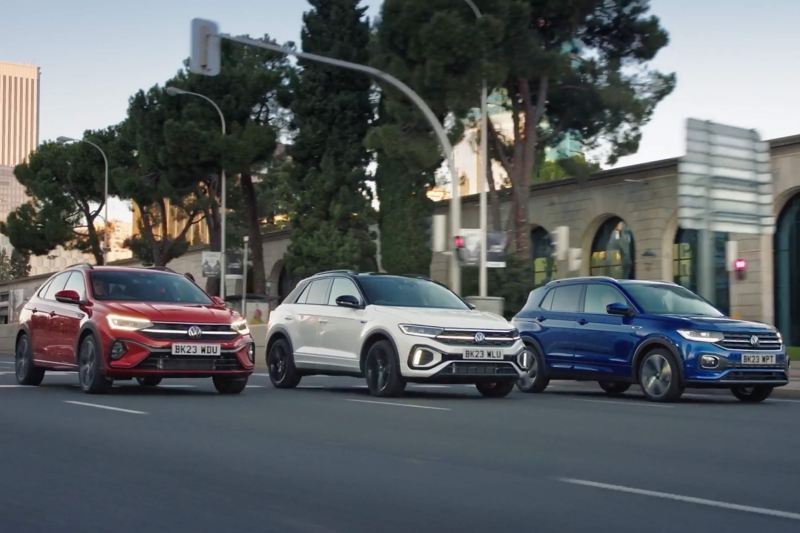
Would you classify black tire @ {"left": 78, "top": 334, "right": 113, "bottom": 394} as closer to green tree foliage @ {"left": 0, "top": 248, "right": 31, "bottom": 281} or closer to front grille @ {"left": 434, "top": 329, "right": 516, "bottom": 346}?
front grille @ {"left": 434, "top": 329, "right": 516, "bottom": 346}

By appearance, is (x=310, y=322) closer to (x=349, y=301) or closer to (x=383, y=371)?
(x=349, y=301)

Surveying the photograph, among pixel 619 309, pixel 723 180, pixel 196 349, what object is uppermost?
pixel 723 180

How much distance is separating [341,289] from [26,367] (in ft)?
14.2

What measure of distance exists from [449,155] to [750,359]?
9.77m

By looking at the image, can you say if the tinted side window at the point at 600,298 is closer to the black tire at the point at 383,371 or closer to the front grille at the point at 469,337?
the front grille at the point at 469,337

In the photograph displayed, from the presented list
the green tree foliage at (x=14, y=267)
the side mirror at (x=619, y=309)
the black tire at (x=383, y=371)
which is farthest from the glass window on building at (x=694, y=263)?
the green tree foliage at (x=14, y=267)

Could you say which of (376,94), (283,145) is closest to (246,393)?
(376,94)

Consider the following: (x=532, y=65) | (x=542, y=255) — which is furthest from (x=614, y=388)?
(x=542, y=255)

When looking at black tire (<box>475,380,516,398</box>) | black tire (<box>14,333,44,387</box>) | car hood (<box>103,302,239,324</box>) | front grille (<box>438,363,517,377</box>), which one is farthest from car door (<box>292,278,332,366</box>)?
black tire (<box>14,333,44,387</box>)

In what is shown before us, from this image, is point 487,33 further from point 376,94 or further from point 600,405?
point 600,405

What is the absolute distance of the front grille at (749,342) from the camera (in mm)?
16250

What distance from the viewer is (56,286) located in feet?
57.4

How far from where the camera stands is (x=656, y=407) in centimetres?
1515

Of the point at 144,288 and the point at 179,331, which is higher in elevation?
the point at 144,288
